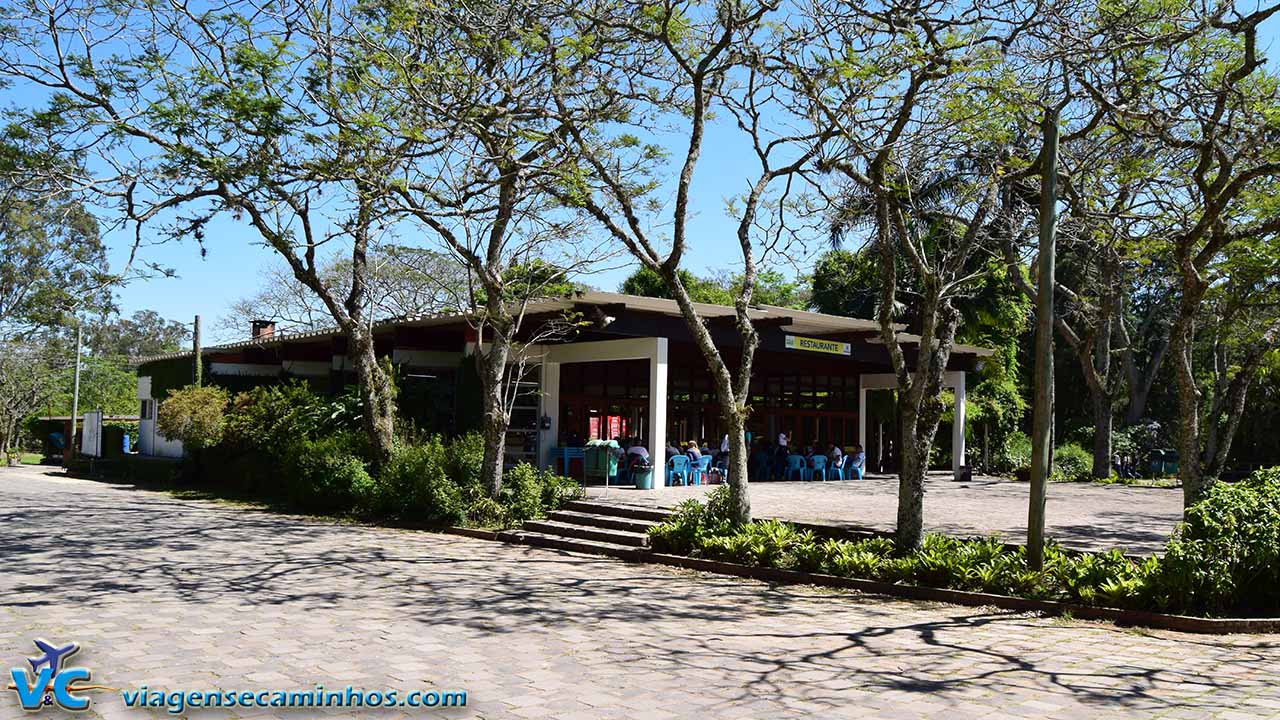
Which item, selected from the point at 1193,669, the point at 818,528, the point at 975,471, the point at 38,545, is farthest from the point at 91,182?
the point at 975,471

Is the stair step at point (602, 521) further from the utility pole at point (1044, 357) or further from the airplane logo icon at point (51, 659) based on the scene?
the airplane logo icon at point (51, 659)

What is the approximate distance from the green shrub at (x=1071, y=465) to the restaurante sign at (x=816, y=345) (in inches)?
319

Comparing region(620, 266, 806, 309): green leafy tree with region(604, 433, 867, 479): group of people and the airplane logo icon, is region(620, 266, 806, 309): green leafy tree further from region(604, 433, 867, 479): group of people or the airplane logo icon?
the airplane logo icon

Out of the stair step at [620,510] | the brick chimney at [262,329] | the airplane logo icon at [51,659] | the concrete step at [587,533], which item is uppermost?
the brick chimney at [262,329]

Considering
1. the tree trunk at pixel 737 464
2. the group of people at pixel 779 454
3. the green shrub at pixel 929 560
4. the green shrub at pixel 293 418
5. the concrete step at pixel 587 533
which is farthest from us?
the group of people at pixel 779 454

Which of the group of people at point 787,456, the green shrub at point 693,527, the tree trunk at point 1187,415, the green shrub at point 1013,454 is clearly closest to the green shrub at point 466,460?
the green shrub at point 693,527

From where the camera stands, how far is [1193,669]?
7.16 metres

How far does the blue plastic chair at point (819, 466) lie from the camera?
24812 millimetres

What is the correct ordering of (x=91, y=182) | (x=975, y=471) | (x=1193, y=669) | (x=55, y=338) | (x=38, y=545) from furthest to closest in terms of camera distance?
(x=55, y=338) → (x=975, y=471) → (x=91, y=182) → (x=38, y=545) → (x=1193, y=669)

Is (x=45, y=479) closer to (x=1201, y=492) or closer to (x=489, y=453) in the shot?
(x=489, y=453)

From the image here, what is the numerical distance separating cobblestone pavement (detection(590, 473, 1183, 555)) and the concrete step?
1.60 m

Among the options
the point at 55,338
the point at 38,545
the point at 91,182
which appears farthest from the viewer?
the point at 55,338

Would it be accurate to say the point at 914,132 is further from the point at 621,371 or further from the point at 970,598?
the point at 621,371

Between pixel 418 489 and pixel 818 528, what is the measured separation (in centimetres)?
716
